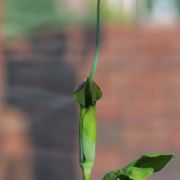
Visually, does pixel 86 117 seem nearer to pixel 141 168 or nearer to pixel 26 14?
pixel 141 168

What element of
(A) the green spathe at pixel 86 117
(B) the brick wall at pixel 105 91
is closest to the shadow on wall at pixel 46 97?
(B) the brick wall at pixel 105 91

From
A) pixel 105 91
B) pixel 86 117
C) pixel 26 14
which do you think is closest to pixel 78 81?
pixel 105 91

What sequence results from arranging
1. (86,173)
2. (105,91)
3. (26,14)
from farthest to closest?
(26,14)
(105,91)
(86,173)

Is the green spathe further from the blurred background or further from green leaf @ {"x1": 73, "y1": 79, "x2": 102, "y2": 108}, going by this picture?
the blurred background

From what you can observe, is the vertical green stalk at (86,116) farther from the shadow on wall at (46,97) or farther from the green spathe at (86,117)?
the shadow on wall at (46,97)

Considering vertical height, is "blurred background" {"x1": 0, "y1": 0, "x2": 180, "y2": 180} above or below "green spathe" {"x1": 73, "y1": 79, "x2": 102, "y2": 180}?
below

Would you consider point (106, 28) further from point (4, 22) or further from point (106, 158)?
point (106, 158)

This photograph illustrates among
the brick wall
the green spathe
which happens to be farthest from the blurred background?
the green spathe
